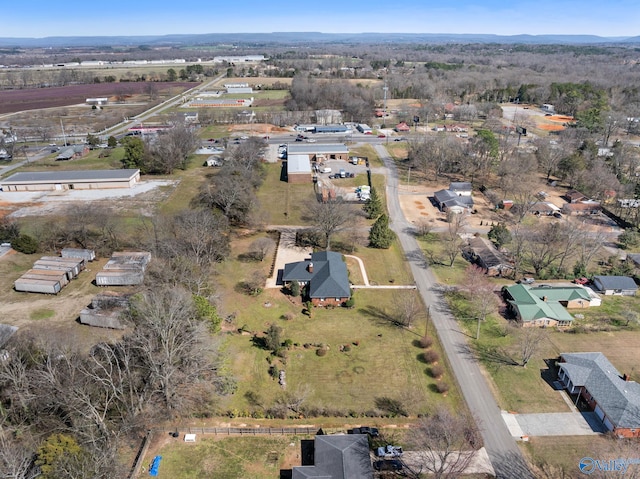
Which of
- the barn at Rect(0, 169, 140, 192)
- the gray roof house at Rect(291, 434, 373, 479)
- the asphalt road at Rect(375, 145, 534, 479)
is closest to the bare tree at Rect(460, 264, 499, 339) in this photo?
the asphalt road at Rect(375, 145, 534, 479)

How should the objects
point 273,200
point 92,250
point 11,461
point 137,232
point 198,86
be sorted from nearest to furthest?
1. point 11,461
2. point 92,250
3. point 137,232
4. point 273,200
5. point 198,86

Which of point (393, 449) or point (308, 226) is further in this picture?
point (308, 226)

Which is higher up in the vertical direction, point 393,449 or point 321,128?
point 321,128

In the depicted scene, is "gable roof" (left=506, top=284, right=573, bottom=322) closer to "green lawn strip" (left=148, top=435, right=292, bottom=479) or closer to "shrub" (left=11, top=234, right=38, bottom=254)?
"green lawn strip" (left=148, top=435, right=292, bottom=479)

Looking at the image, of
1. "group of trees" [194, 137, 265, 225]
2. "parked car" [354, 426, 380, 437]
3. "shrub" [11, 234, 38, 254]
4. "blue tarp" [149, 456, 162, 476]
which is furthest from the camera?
"group of trees" [194, 137, 265, 225]

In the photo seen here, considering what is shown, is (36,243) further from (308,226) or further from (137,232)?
(308,226)

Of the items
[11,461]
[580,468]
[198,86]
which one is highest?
[198,86]

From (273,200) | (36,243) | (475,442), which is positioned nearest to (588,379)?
(475,442)
